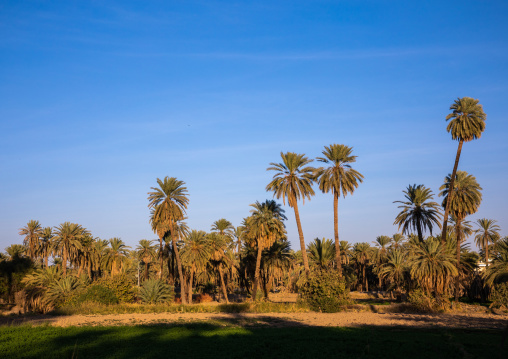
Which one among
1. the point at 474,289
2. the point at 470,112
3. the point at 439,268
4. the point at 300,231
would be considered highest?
the point at 470,112

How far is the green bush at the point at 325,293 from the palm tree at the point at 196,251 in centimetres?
1969

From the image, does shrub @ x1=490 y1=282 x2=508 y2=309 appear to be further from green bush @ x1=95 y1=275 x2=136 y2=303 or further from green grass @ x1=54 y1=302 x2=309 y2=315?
green bush @ x1=95 y1=275 x2=136 y2=303

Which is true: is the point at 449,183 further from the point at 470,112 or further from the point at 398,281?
the point at 398,281

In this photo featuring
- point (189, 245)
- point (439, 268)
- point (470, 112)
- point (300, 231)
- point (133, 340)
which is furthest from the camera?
point (189, 245)

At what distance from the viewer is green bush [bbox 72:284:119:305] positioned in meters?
47.1

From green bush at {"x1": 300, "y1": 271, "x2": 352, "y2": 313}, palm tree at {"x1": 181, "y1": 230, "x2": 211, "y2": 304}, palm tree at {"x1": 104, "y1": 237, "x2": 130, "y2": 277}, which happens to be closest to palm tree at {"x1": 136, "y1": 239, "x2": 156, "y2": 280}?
palm tree at {"x1": 104, "y1": 237, "x2": 130, "y2": 277}

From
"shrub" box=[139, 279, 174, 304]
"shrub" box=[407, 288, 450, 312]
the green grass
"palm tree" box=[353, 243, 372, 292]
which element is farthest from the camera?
"palm tree" box=[353, 243, 372, 292]

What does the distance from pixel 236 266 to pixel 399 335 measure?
47.7 metres

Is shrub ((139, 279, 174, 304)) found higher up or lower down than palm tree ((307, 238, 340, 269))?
lower down

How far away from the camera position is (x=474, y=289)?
60.0 metres

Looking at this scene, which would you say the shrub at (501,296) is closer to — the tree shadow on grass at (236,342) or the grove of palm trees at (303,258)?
the grove of palm trees at (303,258)

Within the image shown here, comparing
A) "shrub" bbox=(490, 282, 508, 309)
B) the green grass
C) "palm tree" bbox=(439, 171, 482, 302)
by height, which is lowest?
the green grass

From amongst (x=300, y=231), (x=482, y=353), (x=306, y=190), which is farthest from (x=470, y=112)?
Answer: (x=482, y=353)

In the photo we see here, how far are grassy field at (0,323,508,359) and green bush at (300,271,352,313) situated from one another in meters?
15.6
